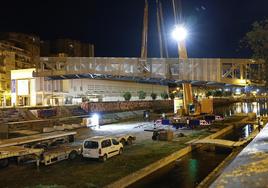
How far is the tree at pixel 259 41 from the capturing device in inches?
674

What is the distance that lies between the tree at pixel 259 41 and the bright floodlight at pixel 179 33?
86.1ft

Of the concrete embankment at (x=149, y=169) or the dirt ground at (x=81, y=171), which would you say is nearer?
the concrete embankment at (x=149, y=169)

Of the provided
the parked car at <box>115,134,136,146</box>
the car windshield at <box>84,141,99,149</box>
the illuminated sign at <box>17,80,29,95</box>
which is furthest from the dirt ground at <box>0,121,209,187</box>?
the illuminated sign at <box>17,80,29,95</box>

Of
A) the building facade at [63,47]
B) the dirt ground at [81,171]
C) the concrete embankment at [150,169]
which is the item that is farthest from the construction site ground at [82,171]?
the building facade at [63,47]

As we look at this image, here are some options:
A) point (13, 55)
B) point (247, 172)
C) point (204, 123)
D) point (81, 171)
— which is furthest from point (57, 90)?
point (247, 172)

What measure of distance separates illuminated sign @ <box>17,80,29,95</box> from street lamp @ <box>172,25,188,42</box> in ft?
111

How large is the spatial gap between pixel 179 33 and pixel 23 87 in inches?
1416

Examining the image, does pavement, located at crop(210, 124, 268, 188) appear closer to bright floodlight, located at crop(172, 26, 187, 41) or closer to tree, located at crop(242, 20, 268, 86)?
tree, located at crop(242, 20, 268, 86)

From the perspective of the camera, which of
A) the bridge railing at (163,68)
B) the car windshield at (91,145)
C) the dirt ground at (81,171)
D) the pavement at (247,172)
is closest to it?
the pavement at (247,172)

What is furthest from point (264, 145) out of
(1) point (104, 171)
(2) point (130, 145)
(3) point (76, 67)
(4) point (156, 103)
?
(4) point (156, 103)

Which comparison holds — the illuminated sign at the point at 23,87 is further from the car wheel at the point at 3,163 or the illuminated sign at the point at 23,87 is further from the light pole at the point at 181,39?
the car wheel at the point at 3,163

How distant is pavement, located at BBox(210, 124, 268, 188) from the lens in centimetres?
1141

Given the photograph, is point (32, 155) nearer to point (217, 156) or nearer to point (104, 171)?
point (104, 171)

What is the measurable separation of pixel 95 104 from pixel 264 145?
146 feet
